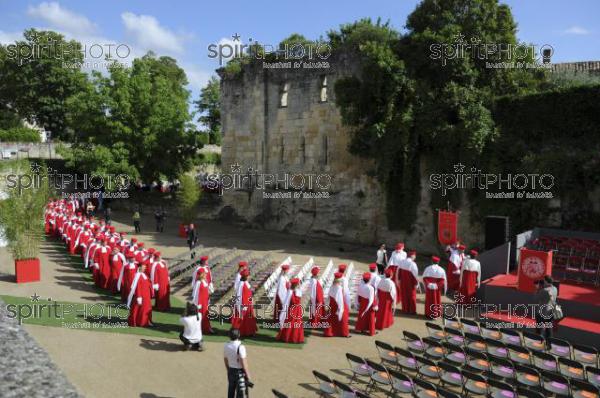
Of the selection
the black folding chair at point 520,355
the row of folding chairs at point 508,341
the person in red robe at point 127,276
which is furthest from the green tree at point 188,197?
the black folding chair at point 520,355

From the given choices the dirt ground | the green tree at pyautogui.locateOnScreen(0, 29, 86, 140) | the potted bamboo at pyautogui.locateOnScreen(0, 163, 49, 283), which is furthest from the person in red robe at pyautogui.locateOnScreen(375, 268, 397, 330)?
the green tree at pyautogui.locateOnScreen(0, 29, 86, 140)

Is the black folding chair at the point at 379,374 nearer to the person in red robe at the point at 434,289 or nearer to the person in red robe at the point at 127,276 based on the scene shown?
the person in red robe at the point at 434,289

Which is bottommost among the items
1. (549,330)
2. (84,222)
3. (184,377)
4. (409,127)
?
(184,377)

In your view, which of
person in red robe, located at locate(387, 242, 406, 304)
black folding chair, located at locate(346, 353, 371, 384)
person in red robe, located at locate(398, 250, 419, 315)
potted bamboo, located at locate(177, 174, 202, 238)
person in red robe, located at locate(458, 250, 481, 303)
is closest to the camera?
black folding chair, located at locate(346, 353, 371, 384)

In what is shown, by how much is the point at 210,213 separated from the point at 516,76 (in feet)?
60.7

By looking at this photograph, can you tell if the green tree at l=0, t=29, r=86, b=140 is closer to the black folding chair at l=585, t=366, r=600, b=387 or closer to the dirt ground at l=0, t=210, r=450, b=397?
the dirt ground at l=0, t=210, r=450, b=397

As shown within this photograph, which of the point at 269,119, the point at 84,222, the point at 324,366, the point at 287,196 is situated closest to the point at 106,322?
the point at 324,366

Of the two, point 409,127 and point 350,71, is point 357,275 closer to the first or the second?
point 409,127

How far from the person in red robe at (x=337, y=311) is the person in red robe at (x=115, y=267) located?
20.8 feet

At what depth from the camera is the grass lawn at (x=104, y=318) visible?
10969 mm

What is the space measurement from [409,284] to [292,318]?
3694mm

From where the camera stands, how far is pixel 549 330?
32.7ft

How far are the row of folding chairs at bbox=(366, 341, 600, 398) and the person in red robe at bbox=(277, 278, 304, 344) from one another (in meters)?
2.26

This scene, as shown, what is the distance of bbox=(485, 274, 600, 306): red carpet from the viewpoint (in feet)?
39.6
